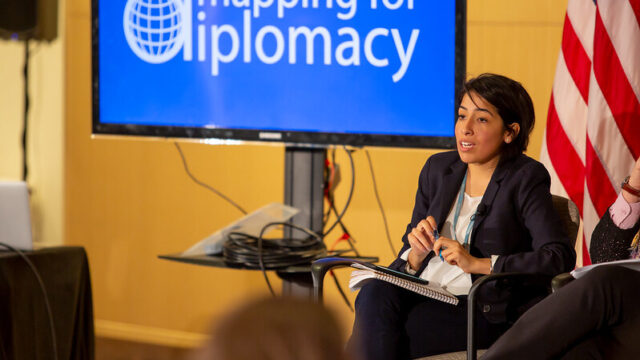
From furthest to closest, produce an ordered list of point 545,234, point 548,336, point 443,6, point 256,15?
point 256,15 → point 443,6 → point 545,234 → point 548,336

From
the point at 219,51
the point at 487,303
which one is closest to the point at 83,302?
the point at 219,51

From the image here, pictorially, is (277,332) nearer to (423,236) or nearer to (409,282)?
(409,282)

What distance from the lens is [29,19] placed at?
413 centimetres

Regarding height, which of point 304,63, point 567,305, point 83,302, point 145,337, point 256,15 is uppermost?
point 256,15

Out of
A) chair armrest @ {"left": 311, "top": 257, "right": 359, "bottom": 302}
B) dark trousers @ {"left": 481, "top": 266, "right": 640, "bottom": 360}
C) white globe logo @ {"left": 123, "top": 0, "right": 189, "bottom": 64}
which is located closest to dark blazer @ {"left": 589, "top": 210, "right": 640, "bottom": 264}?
dark trousers @ {"left": 481, "top": 266, "right": 640, "bottom": 360}

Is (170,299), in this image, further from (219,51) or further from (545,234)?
(545,234)

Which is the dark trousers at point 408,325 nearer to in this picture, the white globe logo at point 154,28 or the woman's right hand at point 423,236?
the woman's right hand at point 423,236

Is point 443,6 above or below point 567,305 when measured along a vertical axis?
above

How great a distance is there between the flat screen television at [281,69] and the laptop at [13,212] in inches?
27.8

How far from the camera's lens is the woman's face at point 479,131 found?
2.37m

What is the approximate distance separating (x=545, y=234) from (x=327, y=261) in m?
0.62

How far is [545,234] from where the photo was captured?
2240 millimetres

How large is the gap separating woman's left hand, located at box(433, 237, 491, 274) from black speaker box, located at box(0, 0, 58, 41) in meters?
2.79

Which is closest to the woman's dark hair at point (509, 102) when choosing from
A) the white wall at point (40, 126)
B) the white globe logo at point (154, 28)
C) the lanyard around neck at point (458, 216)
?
the lanyard around neck at point (458, 216)
